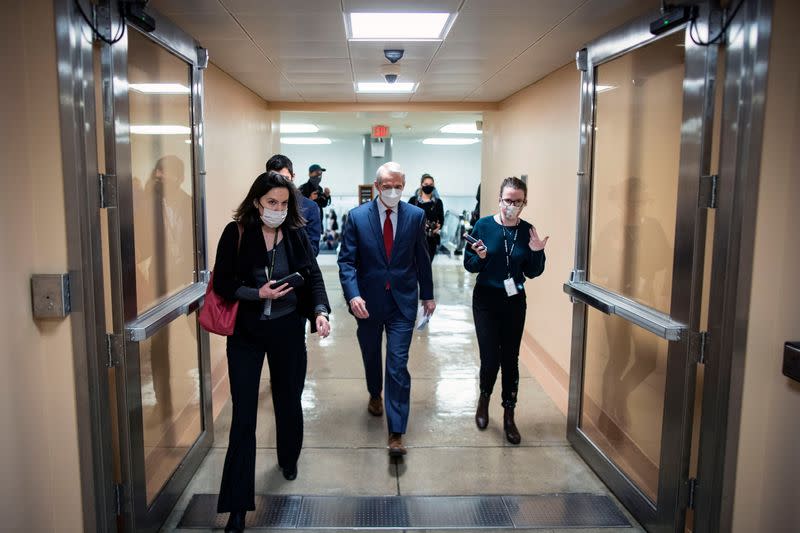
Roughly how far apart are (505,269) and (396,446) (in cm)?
120

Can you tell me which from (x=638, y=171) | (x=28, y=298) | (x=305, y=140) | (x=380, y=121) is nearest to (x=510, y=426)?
(x=638, y=171)

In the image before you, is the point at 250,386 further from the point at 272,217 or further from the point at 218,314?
the point at 272,217

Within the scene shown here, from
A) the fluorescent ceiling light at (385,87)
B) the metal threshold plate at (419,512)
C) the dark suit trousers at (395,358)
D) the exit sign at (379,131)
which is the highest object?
the exit sign at (379,131)

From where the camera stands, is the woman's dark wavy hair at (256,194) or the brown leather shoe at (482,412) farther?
the brown leather shoe at (482,412)

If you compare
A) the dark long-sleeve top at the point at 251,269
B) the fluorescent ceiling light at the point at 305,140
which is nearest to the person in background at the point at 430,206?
the dark long-sleeve top at the point at 251,269

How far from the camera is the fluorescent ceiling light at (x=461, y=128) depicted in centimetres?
1138

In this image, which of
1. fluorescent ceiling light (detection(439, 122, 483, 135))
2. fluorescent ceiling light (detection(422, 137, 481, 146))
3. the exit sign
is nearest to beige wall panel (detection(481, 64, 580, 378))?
fluorescent ceiling light (detection(439, 122, 483, 135))

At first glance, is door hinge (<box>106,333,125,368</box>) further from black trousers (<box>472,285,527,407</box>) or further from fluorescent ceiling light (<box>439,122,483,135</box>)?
fluorescent ceiling light (<box>439,122,483,135</box>)

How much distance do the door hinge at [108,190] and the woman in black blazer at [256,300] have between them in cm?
53

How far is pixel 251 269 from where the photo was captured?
9.08 ft

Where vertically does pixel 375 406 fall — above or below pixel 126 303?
below

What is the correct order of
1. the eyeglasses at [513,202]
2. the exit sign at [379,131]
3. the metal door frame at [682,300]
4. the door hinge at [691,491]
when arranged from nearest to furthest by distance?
the metal door frame at [682,300] < the door hinge at [691,491] < the eyeglasses at [513,202] < the exit sign at [379,131]

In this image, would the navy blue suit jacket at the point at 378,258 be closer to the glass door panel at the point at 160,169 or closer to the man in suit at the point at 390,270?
A: the man in suit at the point at 390,270

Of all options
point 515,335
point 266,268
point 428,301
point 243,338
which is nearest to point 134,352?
point 243,338
